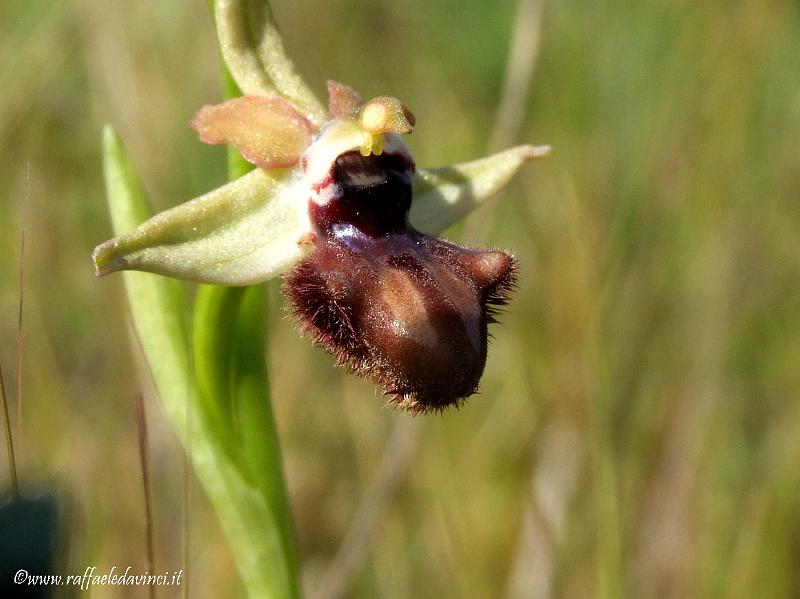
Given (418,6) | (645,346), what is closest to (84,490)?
(645,346)

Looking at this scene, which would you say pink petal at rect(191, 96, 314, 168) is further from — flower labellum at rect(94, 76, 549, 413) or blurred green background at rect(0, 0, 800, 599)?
blurred green background at rect(0, 0, 800, 599)

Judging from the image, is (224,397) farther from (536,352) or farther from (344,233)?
(536,352)

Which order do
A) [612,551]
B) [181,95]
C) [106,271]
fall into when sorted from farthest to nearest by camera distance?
[181,95]
[612,551]
[106,271]

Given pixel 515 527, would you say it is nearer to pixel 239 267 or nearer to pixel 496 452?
pixel 496 452

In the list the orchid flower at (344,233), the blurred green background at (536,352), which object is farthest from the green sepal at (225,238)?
the blurred green background at (536,352)

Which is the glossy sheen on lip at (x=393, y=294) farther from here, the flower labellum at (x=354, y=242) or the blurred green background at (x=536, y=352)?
the blurred green background at (x=536, y=352)

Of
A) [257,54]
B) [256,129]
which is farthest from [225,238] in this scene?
[257,54]

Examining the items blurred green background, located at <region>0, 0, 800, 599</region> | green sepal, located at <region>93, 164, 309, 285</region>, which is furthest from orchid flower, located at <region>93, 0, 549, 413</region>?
blurred green background, located at <region>0, 0, 800, 599</region>
